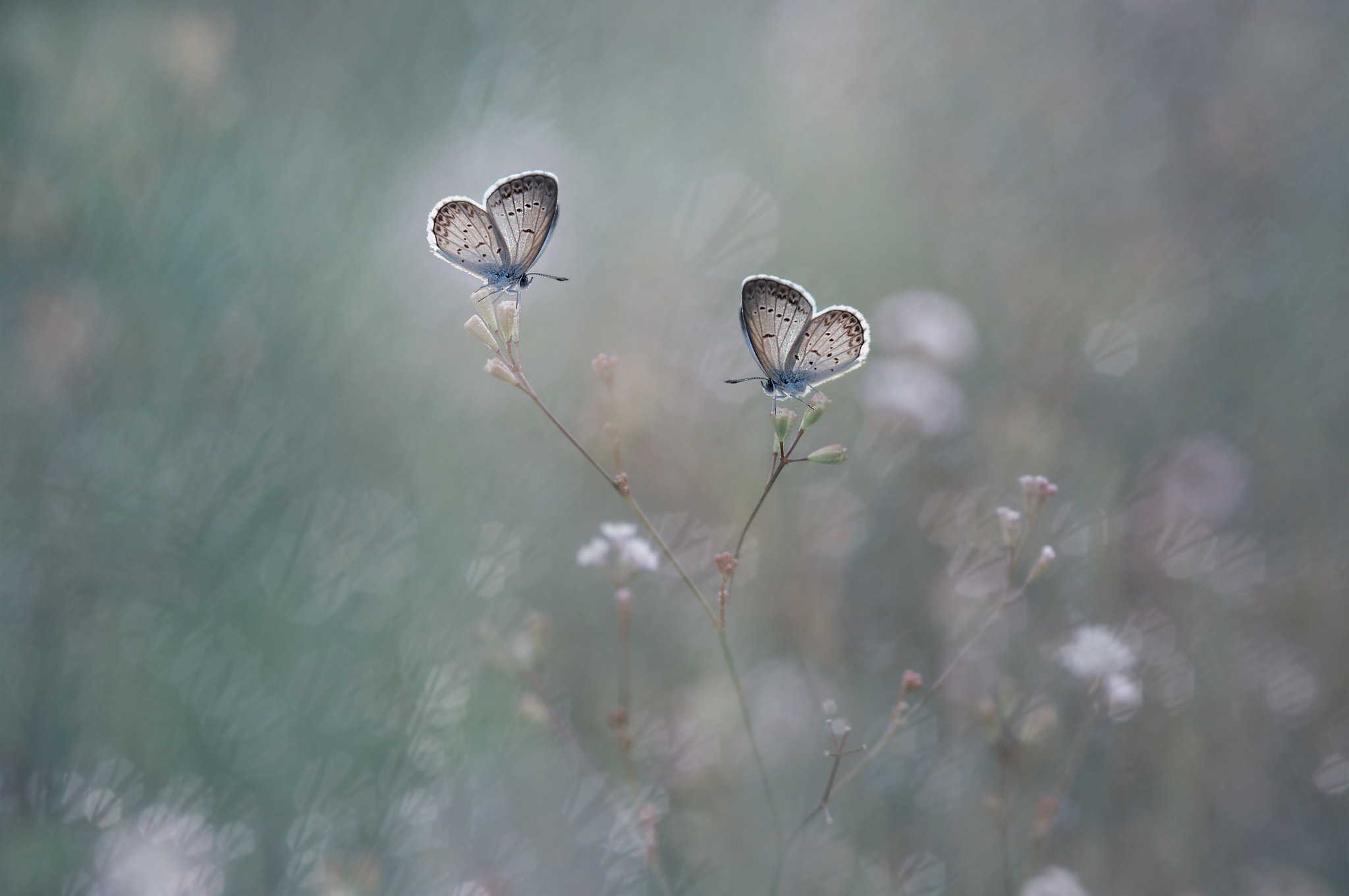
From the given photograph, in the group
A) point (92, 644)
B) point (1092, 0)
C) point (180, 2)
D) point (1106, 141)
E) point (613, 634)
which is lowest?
point (92, 644)

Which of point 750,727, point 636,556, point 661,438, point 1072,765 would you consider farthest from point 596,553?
point 1072,765

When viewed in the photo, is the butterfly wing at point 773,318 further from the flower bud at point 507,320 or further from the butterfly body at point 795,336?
the flower bud at point 507,320

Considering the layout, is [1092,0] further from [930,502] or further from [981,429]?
[930,502]

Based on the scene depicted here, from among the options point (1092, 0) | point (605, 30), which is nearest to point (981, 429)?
point (1092, 0)

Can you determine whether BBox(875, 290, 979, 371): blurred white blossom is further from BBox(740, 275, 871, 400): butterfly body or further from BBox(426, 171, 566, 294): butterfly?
BBox(426, 171, 566, 294): butterfly

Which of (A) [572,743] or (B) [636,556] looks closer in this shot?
(B) [636,556]

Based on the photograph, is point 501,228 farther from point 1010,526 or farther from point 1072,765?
point 1072,765

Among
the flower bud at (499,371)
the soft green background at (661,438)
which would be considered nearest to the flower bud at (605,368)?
the flower bud at (499,371)

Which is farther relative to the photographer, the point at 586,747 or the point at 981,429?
the point at 981,429
